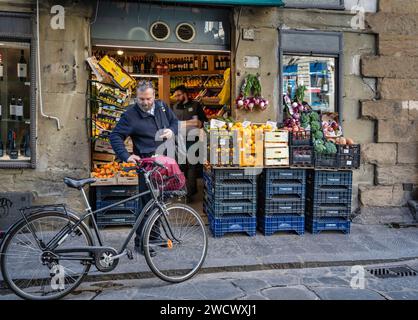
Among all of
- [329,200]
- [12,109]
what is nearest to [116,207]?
[12,109]

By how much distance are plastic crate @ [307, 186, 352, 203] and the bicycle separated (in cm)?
267

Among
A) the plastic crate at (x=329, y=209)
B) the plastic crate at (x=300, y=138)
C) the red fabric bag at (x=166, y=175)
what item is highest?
the plastic crate at (x=300, y=138)

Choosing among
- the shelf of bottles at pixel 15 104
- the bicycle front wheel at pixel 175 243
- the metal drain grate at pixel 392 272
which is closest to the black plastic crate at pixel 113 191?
the shelf of bottles at pixel 15 104

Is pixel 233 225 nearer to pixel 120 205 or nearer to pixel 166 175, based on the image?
pixel 120 205

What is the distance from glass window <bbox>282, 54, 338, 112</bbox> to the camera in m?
8.45

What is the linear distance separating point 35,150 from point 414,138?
6451 mm

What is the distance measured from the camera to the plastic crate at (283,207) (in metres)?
7.32

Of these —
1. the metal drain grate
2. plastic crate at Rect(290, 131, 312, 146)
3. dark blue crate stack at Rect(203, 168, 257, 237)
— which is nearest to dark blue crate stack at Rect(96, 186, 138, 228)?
dark blue crate stack at Rect(203, 168, 257, 237)

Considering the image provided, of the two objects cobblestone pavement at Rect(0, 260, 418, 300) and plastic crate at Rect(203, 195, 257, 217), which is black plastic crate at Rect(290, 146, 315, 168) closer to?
plastic crate at Rect(203, 195, 257, 217)

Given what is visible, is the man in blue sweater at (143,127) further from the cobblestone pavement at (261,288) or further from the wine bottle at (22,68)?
the wine bottle at (22,68)

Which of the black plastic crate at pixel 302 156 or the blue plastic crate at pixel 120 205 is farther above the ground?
the black plastic crate at pixel 302 156

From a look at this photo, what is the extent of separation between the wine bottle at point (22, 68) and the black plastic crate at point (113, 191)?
2090mm

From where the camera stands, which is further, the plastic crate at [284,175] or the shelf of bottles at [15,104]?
the shelf of bottles at [15,104]
